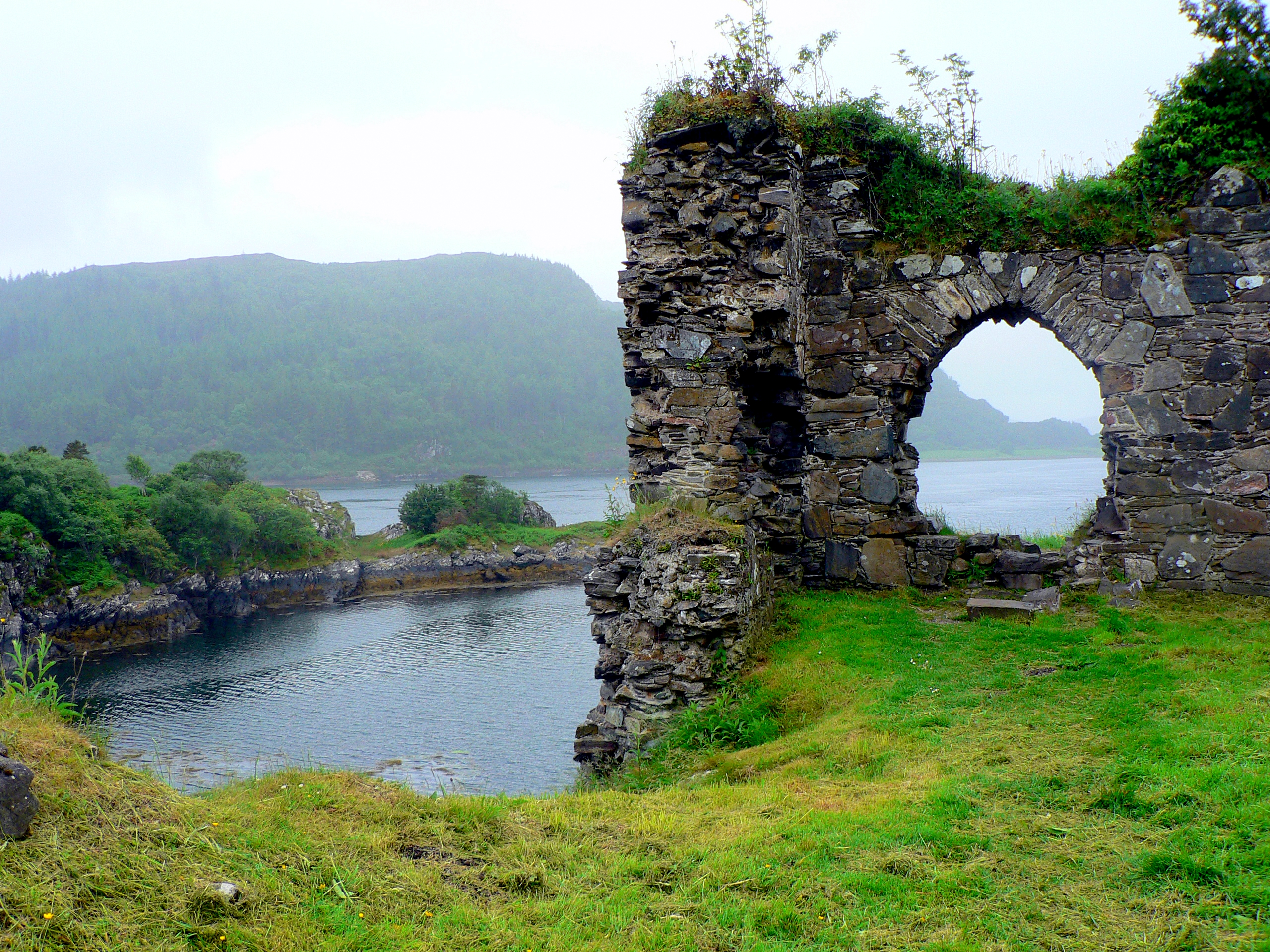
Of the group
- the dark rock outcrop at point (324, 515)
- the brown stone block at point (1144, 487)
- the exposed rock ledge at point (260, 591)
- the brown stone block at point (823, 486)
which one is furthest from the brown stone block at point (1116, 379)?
the dark rock outcrop at point (324, 515)

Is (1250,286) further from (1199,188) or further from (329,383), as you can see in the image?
(329,383)

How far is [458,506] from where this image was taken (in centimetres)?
4900

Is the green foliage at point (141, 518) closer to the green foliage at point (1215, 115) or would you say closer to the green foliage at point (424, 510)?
the green foliage at point (424, 510)

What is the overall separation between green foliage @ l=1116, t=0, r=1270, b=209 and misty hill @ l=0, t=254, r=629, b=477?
342 feet

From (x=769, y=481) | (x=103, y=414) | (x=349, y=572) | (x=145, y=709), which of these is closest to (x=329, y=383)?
A: (x=103, y=414)

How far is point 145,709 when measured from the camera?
21703 millimetres

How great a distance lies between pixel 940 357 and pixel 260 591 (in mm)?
38984

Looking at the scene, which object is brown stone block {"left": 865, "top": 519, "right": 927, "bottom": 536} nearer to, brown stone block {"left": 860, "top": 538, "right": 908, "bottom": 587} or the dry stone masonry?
brown stone block {"left": 860, "top": 538, "right": 908, "bottom": 587}

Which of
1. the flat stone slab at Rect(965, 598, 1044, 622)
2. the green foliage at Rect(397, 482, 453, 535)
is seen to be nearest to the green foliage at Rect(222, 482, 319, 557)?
the green foliage at Rect(397, 482, 453, 535)

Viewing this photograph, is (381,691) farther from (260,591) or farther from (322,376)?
(322,376)

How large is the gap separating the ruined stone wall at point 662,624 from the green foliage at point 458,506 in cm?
4139

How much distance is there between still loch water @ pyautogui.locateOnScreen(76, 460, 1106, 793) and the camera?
14328 mm

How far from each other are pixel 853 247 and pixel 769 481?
2.96 meters

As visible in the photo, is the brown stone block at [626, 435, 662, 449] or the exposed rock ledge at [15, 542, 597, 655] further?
the exposed rock ledge at [15, 542, 597, 655]
